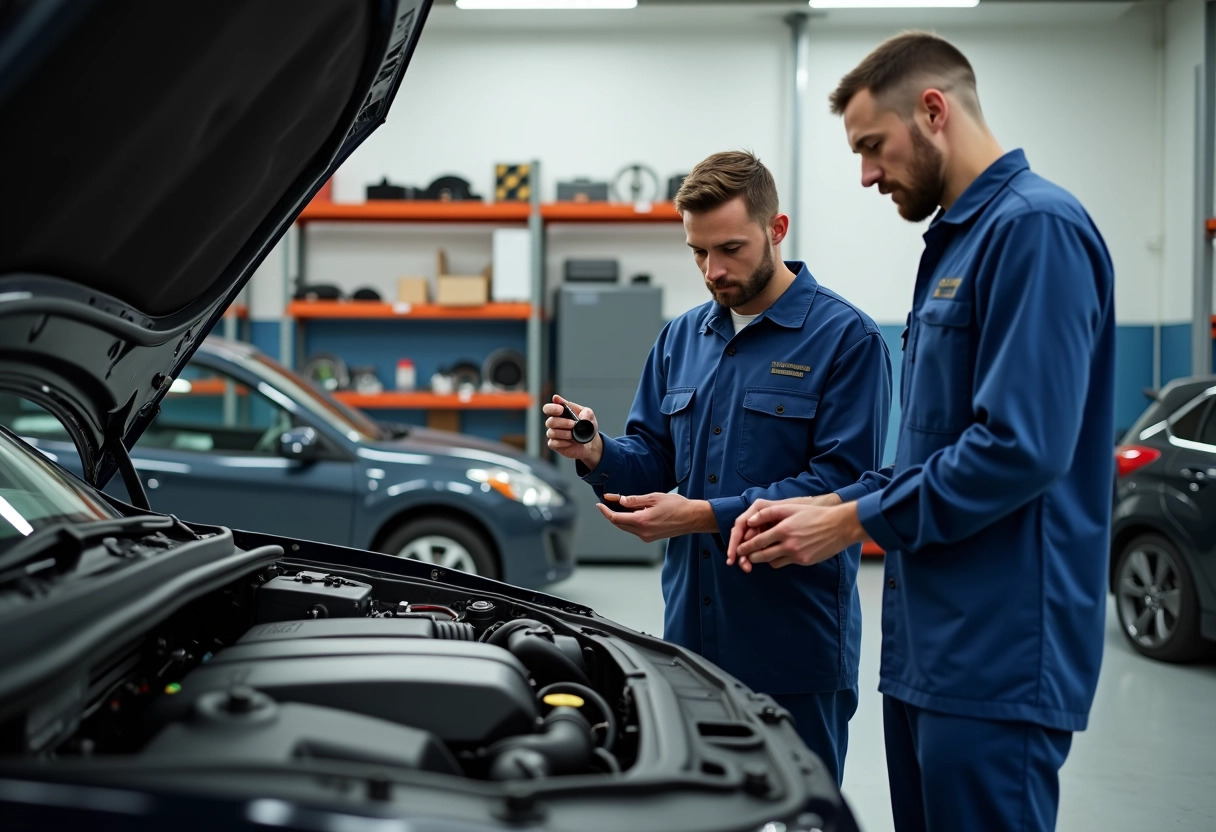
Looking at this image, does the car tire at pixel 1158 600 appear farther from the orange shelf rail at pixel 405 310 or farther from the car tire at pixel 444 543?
the orange shelf rail at pixel 405 310

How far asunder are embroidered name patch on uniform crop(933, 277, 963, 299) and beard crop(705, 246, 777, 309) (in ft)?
1.79

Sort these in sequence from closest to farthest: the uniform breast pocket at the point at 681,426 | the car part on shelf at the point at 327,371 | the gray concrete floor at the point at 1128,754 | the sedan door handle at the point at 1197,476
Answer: the uniform breast pocket at the point at 681,426
the gray concrete floor at the point at 1128,754
the sedan door handle at the point at 1197,476
the car part on shelf at the point at 327,371

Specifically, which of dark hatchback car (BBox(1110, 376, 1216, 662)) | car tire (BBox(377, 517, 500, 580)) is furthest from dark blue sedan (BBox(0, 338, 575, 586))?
dark hatchback car (BBox(1110, 376, 1216, 662))

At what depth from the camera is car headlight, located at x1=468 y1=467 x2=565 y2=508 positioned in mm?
4855

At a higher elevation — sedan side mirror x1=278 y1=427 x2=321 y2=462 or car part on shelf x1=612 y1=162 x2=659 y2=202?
car part on shelf x1=612 y1=162 x2=659 y2=202

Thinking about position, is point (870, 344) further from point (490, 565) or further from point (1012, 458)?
point (490, 565)

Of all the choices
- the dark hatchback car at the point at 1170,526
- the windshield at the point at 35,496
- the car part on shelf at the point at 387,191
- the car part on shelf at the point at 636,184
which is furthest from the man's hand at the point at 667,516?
Result: the car part on shelf at the point at 636,184

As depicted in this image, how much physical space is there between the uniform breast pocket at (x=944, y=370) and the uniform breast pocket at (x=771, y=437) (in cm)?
45

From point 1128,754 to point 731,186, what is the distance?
2.70 meters

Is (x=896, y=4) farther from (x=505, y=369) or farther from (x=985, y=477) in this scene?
(x=985, y=477)

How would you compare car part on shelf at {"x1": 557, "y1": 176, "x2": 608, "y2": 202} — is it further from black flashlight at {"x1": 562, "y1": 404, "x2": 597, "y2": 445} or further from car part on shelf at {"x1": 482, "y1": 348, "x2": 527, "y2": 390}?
black flashlight at {"x1": 562, "y1": 404, "x2": 597, "y2": 445}

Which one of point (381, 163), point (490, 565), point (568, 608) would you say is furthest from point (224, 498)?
point (381, 163)

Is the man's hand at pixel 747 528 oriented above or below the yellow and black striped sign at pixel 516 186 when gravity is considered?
below

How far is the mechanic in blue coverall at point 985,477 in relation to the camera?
53.2 inches
